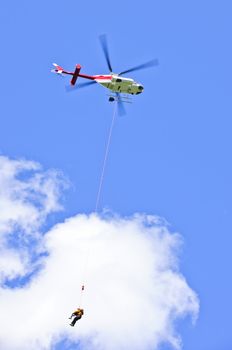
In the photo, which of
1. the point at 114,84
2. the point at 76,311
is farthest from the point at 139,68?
the point at 76,311

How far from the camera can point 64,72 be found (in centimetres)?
7494

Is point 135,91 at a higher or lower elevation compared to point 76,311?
higher

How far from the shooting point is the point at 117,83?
73.7 meters

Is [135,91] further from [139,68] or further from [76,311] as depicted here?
[76,311]

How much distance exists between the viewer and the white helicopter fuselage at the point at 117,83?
7362 cm

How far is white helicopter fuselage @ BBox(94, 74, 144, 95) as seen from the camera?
73.6 m

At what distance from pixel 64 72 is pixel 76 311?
72.1ft

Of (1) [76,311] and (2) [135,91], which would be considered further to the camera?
(2) [135,91]

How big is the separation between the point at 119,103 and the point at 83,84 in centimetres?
376

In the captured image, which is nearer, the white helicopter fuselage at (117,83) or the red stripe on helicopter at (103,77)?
the white helicopter fuselage at (117,83)

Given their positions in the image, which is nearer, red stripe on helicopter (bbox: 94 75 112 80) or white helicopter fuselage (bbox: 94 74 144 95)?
white helicopter fuselage (bbox: 94 74 144 95)

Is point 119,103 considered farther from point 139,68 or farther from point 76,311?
point 76,311

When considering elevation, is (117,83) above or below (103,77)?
below

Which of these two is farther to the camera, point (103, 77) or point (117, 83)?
point (103, 77)
